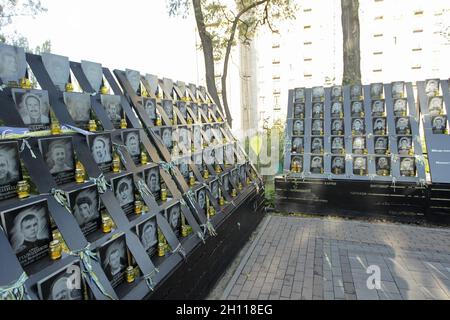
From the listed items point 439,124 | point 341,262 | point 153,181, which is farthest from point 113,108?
point 439,124

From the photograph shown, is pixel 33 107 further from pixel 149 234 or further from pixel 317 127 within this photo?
pixel 317 127

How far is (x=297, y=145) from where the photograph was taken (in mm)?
8320

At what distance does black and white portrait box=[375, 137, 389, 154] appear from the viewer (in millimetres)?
7594

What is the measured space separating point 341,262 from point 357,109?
14.6 feet

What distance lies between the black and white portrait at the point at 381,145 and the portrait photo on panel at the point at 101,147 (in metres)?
6.57

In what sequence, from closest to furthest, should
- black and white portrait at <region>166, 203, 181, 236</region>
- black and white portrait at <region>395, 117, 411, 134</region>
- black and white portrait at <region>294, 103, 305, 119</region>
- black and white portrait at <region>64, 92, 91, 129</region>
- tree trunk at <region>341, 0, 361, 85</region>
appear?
black and white portrait at <region>64, 92, 91, 129</region> < black and white portrait at <region>166, 203, 181, 236</region> < black and white portrait at <region>395, 117, 411, 134</region> < black and white portrait at <region>294, 103, 305, 119</region> < tree trunk at <region>341, 0, 361, 85</region>

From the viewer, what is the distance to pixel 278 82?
110 feet

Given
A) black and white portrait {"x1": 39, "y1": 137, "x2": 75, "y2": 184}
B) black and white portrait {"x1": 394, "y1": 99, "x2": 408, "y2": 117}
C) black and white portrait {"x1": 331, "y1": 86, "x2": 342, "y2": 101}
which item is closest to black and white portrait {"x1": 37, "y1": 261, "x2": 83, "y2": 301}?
black and white portrait {"x1": 39, "y1": 137, "x2": 75, "y2": 184}

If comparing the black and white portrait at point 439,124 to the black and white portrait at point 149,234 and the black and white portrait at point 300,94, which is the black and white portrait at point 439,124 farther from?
the black and white portrait at point 149,234

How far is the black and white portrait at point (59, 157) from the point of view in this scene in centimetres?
286

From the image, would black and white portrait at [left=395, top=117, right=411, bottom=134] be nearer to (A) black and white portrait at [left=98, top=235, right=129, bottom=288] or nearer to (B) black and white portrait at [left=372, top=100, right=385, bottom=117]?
(B) black and white portrait at [left=372, top=100, right=385, bottom=117]

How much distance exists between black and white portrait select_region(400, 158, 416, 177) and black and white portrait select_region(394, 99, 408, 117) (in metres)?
1.24
